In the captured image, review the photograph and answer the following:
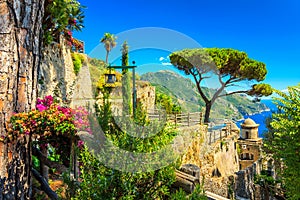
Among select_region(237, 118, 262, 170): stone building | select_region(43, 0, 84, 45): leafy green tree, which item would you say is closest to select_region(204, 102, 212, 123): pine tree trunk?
select_region(237, 118, 262, 170): stone building

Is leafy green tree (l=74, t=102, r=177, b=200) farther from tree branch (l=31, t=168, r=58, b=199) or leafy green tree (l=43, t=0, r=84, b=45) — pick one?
leafy green tree (l=43, t=0, r=84, b=45)

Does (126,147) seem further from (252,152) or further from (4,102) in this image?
(252,152)

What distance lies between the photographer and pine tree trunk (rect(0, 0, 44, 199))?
247cm

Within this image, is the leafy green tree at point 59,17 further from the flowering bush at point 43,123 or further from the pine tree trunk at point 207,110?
the pine tree trunk at point 207,110

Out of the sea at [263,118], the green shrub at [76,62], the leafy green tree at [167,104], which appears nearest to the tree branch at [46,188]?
the leafy green tree at [167,104]

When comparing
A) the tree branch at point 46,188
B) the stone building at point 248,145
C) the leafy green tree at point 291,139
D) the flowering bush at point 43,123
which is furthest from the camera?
the stone building at point 248,145

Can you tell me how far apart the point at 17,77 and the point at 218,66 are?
12341 millimetres

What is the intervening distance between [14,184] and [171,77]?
155 inches

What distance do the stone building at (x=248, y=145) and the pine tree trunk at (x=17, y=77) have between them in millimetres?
14543

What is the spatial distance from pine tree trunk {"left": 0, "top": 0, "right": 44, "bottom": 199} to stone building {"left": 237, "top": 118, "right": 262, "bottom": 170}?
47.7 ft

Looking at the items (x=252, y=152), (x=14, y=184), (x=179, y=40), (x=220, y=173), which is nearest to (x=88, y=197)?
(x=14, y=184)

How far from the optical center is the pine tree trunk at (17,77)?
247 cm

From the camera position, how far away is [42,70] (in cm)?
738

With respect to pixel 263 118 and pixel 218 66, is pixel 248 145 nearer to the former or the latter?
pixel 218 66
